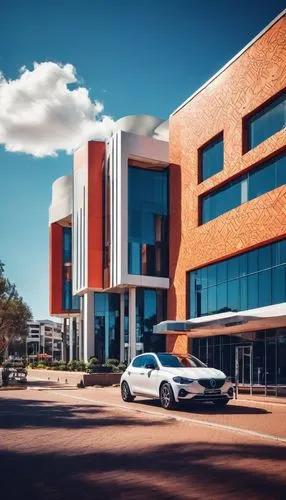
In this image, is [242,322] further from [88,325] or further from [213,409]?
[88,325]

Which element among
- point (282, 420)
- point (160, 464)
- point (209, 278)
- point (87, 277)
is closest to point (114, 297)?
point (87, 277)

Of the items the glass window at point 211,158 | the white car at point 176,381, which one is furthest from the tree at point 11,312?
the white car at point 176,381

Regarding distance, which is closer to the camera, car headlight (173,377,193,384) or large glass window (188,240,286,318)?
car headlight (173,377,193,384)

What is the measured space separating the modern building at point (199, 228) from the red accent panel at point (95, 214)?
0.25 ft

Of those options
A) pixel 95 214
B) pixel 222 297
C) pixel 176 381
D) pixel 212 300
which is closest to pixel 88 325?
pixel 95 214

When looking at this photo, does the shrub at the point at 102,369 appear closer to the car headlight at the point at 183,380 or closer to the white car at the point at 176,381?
the white car at the point at 176,381

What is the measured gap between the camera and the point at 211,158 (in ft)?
108

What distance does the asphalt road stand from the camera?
6.65m

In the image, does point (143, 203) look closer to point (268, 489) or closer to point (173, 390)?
point (173, 390)

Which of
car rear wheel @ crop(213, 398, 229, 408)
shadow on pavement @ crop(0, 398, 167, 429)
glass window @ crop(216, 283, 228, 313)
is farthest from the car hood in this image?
glass window @ crop(216, 283, 228, 313)

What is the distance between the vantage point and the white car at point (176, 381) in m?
15.1

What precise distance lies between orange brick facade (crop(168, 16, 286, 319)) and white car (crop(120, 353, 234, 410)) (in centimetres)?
1004

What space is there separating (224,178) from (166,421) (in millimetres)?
19299

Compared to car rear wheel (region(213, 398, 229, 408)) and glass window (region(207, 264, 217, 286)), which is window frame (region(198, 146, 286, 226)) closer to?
glass window (region(207, 264, 217, 286))
